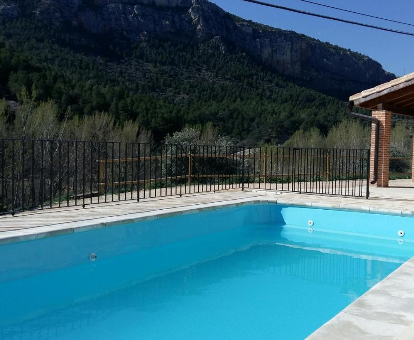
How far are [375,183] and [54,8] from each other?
47729 mm

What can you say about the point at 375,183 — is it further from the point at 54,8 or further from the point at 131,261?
the point at 54,8

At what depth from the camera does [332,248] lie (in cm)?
785

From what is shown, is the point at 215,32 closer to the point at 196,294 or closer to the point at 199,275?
the point at 199,275

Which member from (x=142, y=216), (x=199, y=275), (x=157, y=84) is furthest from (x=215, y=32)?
(x=199, y=275)

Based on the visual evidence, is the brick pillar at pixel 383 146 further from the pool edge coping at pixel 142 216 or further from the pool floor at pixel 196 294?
the pool floor at pixel 196 294

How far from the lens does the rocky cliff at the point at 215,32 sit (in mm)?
52956

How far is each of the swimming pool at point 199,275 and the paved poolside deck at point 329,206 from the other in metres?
0.17

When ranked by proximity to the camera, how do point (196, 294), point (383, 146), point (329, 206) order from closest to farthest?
1. point (196, 294)
2. point (329, 206)
3. point (383, 146)

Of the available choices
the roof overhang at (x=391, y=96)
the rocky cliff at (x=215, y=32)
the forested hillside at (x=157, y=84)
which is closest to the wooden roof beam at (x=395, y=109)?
the roof overhang at (x=391, y=96)

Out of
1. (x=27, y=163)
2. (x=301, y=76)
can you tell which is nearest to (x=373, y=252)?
(x=27, y=163)

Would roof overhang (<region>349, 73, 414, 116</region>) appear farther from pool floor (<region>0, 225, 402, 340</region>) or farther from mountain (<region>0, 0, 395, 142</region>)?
mountain (<region>0, 0, 395, 142</region>)

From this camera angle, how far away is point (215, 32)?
6100 centimetres

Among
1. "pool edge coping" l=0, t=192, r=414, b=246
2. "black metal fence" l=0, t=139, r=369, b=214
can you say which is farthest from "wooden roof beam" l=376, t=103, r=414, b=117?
"pool edge coping" l=0, t=192, r=414, b=246

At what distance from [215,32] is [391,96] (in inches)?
2014
